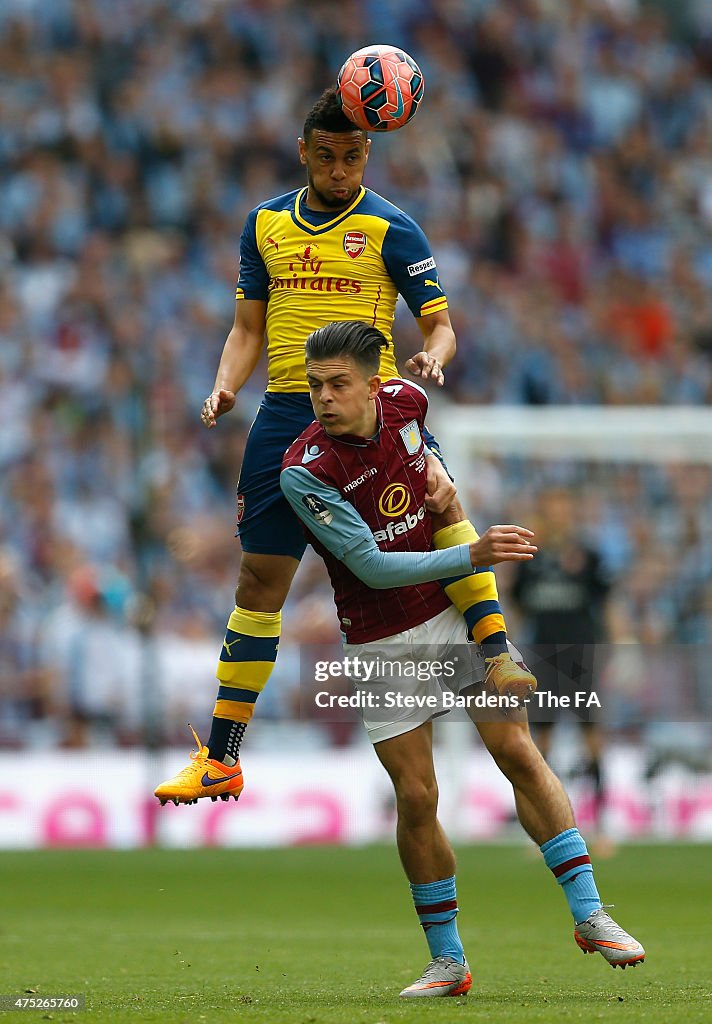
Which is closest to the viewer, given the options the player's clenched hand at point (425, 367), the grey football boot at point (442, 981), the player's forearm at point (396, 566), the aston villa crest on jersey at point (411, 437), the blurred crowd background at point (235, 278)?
the player's forearm at point (396, 566)

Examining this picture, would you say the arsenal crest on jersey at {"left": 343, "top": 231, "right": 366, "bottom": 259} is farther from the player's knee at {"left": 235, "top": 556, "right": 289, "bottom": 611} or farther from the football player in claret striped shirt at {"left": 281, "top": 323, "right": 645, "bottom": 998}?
the player's knee at {"left": 235, "top": 556, "right": 289, "bottom": 611}

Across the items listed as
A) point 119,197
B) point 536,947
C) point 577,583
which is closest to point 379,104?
point 536,947

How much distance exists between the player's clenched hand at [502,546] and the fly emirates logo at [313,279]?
1.56 metres

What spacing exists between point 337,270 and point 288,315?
0.27 m

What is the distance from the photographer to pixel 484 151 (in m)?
20.3

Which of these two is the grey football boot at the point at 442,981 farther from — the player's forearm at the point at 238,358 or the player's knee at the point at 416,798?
the player's forearm at the point at 238,358

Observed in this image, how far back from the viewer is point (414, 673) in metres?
6.16

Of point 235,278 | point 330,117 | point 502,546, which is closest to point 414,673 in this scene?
point 502,546

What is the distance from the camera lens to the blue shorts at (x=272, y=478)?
6.94m

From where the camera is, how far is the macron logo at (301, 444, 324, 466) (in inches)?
238

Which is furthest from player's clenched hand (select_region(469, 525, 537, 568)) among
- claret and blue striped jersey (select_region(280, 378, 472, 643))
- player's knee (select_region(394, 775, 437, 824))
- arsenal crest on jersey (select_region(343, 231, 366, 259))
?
arsenal crest on jersey (select_region(343, 231, 366, 259))

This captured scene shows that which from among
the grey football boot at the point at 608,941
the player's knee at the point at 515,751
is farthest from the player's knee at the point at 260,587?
the grey football boot at the point at 608,941

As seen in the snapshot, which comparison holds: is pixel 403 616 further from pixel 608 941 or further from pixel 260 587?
pixel 608 941

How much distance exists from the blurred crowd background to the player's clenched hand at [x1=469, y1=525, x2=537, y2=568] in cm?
748
